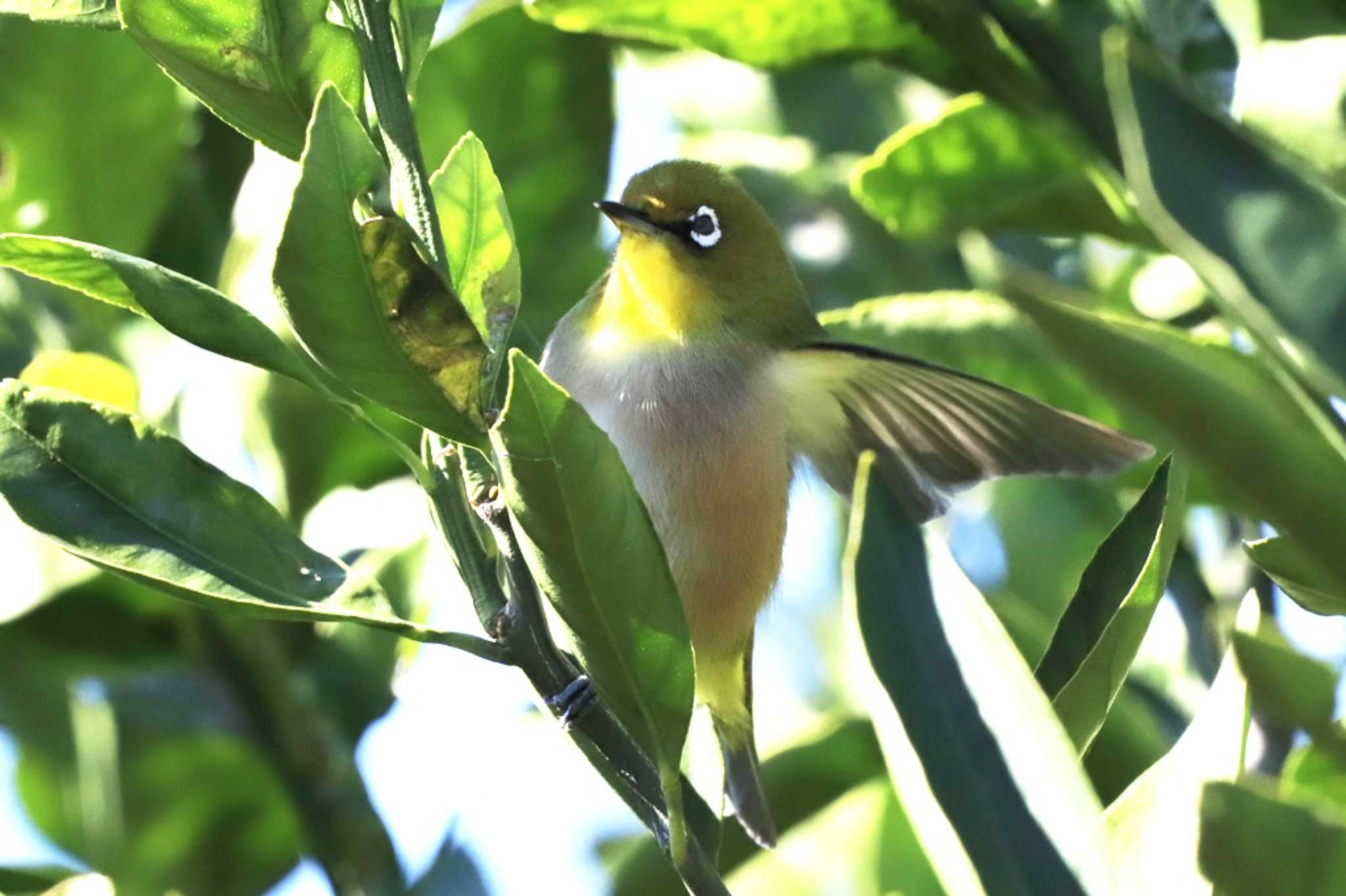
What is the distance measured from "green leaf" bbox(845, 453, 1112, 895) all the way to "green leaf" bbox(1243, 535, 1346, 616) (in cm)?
23

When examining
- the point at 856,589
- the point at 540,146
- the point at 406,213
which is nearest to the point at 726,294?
the point at 540,146

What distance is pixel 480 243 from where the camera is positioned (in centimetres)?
151

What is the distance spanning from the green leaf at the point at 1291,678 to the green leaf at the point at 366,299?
0.65 m

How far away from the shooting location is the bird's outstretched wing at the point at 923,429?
96.6 inches

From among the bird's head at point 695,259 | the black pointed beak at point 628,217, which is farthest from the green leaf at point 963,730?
the bird's head at point 695,259

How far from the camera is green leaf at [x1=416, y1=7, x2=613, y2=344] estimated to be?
107 inches

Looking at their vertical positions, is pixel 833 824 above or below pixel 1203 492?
below

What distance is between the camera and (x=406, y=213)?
152 centimetres

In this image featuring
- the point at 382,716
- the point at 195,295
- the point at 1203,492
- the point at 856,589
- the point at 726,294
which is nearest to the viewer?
the point at 856,589

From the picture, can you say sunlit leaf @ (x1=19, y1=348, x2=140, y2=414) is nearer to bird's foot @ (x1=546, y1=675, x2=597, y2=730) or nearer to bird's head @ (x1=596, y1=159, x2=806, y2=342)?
bird's head @ (x1=596, y1=159, x2=806, y2=342)

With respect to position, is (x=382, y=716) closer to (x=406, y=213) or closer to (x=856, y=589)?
(x=406, y=213)

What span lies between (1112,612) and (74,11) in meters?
1.12

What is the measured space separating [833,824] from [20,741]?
53.8 inches

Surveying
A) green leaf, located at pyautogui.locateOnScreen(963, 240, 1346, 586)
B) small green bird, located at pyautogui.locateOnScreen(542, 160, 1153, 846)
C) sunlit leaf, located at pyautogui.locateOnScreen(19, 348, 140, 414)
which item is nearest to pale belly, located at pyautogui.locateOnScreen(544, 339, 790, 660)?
small green bird, located at pyautogui.locateOnScreen(542, 160, 1153, 846)
